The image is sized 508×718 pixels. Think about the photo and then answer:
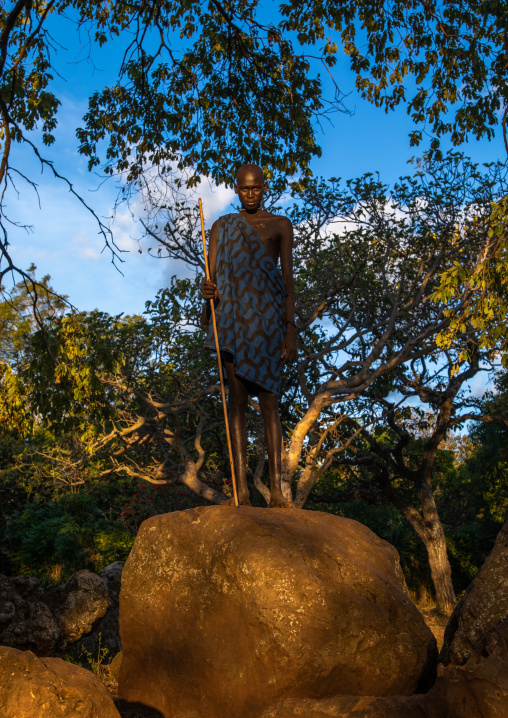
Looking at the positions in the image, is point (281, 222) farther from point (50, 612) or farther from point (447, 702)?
point (50, 612)

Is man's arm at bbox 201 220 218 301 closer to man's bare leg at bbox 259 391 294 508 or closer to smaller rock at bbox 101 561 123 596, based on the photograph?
man's bare leg at bbox 259 391 294 508

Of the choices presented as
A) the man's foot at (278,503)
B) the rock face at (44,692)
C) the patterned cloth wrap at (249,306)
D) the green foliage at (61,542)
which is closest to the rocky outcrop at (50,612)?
the man's foot at (278,503)

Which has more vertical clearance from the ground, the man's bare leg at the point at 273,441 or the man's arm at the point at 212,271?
the man's arm at the point at 212,271

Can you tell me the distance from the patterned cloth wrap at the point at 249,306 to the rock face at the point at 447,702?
7.98ft

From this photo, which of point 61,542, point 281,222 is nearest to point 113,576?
point 61,542

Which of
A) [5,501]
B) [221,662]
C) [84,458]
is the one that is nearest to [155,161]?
[84,458]

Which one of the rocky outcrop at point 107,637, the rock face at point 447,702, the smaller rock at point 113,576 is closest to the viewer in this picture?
the rock face at point 447,702

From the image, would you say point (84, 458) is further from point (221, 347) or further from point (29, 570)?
point (221, 347)

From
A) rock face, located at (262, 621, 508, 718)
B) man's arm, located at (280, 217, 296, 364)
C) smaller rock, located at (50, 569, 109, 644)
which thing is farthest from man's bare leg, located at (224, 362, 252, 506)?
smaller rock, located at (50, 569, 109, 644)

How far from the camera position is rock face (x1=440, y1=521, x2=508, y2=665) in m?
3.78

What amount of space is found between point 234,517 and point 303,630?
0.83m

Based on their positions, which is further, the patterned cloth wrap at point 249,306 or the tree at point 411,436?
the tree at point 411,436

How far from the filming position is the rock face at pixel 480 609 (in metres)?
3.78

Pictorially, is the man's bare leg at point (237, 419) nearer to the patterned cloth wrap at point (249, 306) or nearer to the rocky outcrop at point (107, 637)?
the patterned cloth wrap at point (249, 306)
